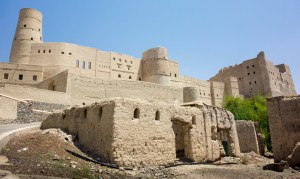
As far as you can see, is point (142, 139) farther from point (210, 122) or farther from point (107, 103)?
point (210, 122)

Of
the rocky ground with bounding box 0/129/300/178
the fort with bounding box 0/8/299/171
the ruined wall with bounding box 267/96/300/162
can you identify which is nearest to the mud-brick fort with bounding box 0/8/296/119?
the fort with bounding box 0/8/299/171

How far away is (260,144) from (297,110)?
646 cm

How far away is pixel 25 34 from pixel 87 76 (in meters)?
11.8

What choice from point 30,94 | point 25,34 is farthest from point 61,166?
point 25,34

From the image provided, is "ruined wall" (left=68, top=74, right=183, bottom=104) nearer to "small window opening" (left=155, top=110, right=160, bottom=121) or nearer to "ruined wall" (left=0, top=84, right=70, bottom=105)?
"ruined wall" (left=0, top=84, right=70, bottom=105)

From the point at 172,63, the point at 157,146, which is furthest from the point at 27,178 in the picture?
the point at 172,63

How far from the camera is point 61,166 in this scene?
7.38 metres

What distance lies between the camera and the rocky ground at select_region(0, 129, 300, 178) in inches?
261

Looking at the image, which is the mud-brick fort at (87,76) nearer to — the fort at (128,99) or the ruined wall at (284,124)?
the fort at (128,99)

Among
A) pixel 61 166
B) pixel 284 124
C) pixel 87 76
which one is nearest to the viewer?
pixel 61 166

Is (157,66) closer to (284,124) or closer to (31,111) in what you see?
(31,111)

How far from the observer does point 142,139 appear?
31.7 feet

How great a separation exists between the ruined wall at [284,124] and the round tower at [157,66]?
2747 cm

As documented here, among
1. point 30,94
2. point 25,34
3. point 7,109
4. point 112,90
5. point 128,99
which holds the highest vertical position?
point 25,34
